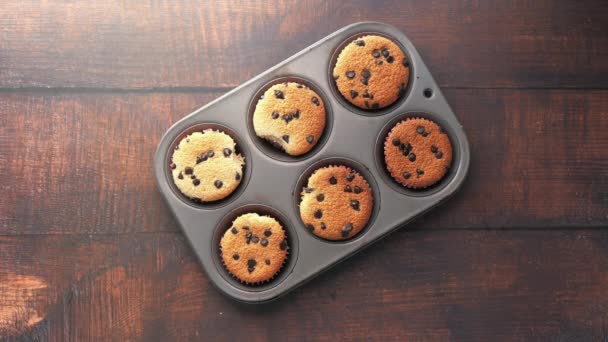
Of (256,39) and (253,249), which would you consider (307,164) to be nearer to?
(253,249)

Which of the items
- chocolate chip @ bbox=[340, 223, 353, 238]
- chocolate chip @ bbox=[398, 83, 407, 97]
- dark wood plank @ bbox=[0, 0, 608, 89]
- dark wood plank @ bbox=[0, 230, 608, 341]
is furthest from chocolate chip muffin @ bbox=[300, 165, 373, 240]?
dark wood plank @ bbox=[0, 0, 608, 89]

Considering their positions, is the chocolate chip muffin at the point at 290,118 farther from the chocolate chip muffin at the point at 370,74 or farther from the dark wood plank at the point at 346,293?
the dark wood plank at the point at 346,293

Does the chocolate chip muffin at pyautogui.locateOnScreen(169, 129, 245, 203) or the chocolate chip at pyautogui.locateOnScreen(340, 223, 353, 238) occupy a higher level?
the chocolate chip muffin at pyautogui.locateOnScreen(169, 129, 245, 203)

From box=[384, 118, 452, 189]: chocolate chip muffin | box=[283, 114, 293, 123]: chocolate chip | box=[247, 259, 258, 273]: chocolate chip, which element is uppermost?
box=[283, 114, 293, 123]: chocolate chip

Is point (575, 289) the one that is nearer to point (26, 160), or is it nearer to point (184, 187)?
point (184, 187)

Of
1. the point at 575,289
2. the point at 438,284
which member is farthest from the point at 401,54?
the point at 575,289

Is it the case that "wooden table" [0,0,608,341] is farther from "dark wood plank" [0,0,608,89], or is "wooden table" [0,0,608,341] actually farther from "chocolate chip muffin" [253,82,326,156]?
"chocolate chip muffin" [253,82,326,156]
